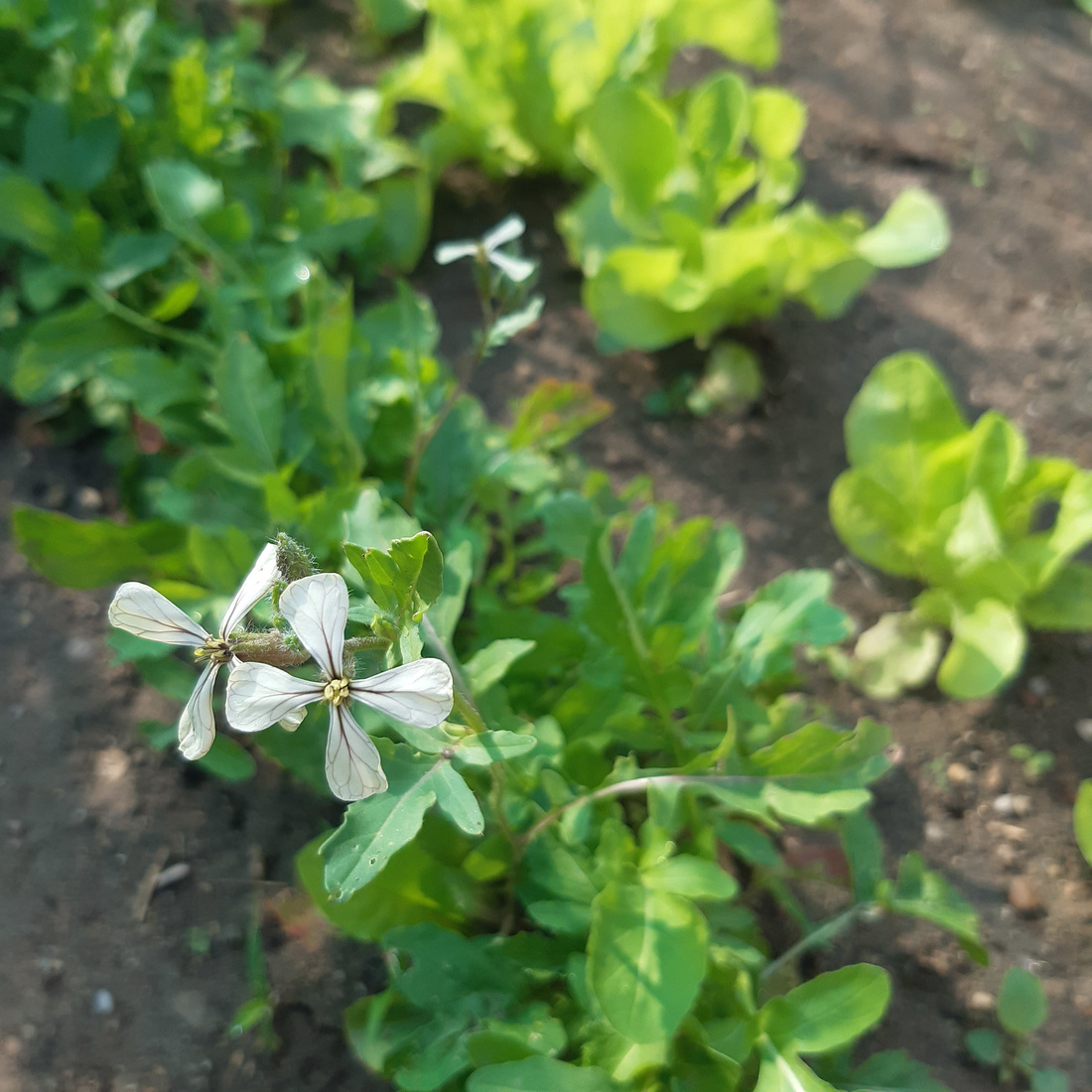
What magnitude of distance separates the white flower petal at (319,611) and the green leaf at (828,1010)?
38.2 inches

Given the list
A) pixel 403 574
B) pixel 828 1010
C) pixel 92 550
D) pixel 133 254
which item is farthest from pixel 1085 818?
pixel 133 254

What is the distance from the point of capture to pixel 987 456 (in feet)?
6.89

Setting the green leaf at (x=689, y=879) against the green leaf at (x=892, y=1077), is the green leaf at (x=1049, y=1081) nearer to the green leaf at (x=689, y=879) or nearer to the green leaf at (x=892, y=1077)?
the green leaf at (x=892, y=1077)

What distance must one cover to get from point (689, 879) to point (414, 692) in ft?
2.27

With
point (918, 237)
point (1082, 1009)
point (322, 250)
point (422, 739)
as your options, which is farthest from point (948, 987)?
point (322, 250)

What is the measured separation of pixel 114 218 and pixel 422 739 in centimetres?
204

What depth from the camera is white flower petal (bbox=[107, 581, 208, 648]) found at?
1.00 metres

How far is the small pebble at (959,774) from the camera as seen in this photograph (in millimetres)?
2127

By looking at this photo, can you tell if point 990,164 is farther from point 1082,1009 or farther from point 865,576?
point 1082,1009

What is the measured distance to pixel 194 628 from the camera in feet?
3.43

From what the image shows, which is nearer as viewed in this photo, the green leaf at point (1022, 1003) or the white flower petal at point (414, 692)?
the white flower petal at point (414, 692)

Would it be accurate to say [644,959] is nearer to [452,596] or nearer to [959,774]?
[452,596]

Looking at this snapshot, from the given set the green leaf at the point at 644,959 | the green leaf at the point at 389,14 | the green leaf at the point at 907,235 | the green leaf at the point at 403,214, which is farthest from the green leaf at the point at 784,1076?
the green leaf at the point at 389,14

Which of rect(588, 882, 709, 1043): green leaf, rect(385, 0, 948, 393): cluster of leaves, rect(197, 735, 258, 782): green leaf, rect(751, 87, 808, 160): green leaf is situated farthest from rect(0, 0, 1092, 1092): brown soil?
rect(588, 882, 709, 1043): green leaf
